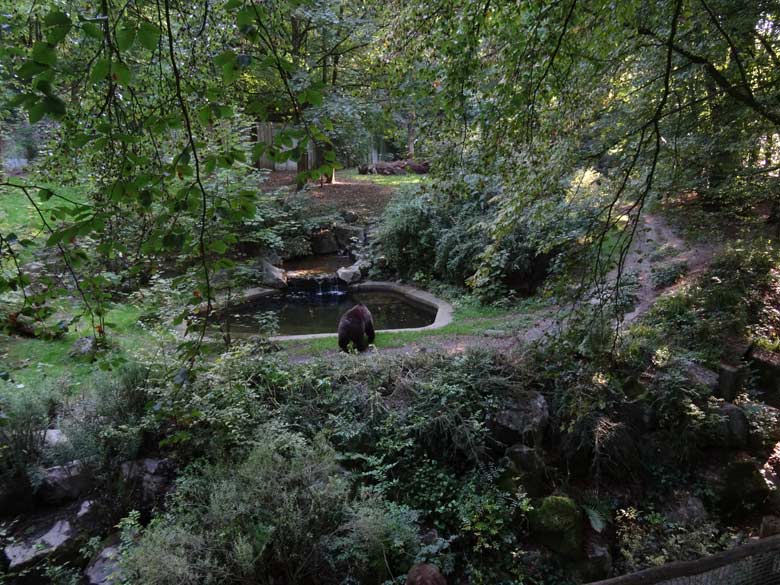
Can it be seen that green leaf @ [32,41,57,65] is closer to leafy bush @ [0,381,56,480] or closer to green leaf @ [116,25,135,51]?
green leaf @ [116,25,135,51]

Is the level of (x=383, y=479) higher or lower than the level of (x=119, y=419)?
lower

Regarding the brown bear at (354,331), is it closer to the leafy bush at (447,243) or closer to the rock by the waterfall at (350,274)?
the leafy bush at (447,243)

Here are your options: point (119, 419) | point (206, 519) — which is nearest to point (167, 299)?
point (119, 419)

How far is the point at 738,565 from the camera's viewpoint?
6.90 ft

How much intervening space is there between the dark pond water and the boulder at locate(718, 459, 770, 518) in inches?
210

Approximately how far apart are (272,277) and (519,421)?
766 cm

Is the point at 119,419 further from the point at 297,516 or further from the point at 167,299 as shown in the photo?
the point at 297,516

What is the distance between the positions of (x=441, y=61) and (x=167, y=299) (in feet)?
14.3

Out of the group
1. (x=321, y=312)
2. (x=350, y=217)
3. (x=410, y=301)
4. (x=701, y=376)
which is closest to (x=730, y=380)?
(x=701, y=376)

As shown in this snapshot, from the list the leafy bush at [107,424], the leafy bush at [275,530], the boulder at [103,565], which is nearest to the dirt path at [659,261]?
the leafy bush at [275,530]

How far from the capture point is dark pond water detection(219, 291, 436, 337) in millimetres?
9086

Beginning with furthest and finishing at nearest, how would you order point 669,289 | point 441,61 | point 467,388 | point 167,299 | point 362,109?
point 362,109, point 669,289, point 167,299, point 467,388, point 441,61

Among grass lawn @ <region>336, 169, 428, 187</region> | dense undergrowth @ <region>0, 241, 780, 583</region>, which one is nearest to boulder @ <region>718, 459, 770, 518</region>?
dense undergrowth @ <region>0, 241, 780, 583</region>

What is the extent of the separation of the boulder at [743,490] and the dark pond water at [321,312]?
17.5 ft
